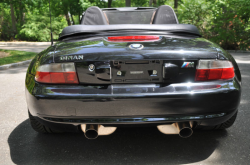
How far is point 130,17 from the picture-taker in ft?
13.7

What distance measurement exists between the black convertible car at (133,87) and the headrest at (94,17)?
56.9 inches

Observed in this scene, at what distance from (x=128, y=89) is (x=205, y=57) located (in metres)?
0.72

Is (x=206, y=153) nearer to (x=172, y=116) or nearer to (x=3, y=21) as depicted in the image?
(x=172, y=116)

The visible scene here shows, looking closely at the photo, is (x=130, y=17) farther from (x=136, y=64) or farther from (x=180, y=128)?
(x=180, y=128)

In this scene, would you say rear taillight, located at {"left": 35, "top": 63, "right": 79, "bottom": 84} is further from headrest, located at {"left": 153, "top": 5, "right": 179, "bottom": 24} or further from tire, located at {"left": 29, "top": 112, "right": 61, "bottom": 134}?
headrest, located at {"left": 153, "top": 5, "right": 179, "bottom": 24}

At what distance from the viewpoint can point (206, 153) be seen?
2496 millimetres

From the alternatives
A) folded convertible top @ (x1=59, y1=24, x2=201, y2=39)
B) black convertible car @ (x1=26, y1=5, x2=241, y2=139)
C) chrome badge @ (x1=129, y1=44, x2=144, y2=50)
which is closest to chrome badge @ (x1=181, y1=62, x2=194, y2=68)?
black convertible car @ (x1=26, y1=5, x2=241, y2=139)

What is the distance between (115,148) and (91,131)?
0.47 m

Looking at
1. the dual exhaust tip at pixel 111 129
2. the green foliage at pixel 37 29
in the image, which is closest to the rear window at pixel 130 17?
the dual exhaust tip at pixel 111 129

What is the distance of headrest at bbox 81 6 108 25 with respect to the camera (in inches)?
143

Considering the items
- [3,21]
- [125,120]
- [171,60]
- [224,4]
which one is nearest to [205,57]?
[171,60]

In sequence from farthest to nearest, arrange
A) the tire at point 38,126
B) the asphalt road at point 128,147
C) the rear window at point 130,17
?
the rear window at point 130,17, the tire at point 38,126, the asphalt road at point 128,147

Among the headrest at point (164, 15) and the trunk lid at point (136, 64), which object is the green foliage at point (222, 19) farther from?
the trunk lid at point (136, 64)

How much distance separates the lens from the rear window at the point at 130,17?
412 centimetres
